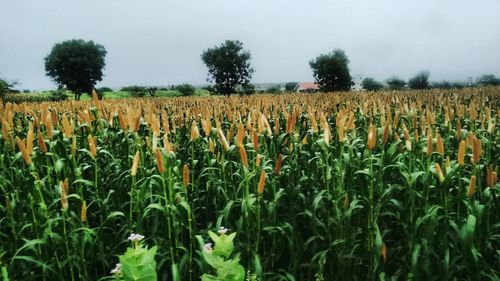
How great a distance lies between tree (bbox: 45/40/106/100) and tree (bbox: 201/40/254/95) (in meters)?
24.2

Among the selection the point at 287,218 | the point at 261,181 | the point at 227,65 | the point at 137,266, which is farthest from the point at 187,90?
the point at 137,266

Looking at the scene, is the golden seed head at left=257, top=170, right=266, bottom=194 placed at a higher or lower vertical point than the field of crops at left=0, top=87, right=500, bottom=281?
higher

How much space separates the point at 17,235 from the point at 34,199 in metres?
0.34

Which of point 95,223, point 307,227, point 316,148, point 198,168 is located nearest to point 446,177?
point 307,227

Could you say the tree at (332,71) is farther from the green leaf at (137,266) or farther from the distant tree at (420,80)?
the green leaf at (137,266)

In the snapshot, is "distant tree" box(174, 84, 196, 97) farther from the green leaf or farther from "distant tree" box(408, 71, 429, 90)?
the green leaf

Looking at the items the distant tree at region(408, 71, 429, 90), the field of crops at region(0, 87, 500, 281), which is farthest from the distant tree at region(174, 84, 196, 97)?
the field of crops at region(0, 87, 500, 281)

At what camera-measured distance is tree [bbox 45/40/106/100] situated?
259 ft

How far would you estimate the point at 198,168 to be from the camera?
5.59 meters

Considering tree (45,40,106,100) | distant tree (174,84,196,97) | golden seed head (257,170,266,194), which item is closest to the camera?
golden seed head (257,170,266,194)

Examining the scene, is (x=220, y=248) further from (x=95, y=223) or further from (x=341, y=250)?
(x=95, y=223)

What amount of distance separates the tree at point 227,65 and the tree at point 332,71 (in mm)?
14847

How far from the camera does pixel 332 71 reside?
187ft

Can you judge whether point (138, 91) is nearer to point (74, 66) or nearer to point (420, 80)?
point (74, 66)
